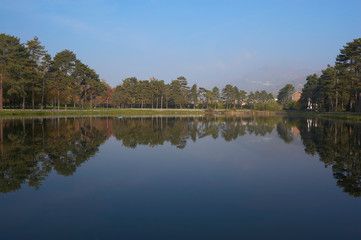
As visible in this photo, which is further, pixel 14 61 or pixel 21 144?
pixel 14 61

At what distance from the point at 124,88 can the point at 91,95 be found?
16.9 metres

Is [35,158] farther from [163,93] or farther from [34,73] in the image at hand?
[163,93]

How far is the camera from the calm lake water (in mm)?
5867

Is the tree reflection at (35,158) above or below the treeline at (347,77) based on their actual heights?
below

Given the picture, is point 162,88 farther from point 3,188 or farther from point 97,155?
point 3,188

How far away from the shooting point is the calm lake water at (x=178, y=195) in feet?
19.2

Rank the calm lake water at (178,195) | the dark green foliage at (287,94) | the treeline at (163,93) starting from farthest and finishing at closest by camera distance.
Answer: the dark green foliage at (287,94) < the treeline at (163,93) < the calm lake water at (178,195)

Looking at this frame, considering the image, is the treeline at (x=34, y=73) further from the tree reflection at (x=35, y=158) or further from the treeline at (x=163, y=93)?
the tree reflection at (x=35, y=158)

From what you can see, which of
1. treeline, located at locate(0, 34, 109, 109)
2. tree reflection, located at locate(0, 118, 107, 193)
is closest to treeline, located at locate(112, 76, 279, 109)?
treeline, located at locate(0, 34, 109, 109)

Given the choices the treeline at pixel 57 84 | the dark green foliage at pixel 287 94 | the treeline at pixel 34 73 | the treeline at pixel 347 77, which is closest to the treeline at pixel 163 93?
the treeline at pixel 57 84

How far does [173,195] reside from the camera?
8.12 metres

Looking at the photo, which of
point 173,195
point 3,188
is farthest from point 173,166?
point 3,188

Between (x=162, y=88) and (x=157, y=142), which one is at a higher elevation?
(x=162, y=88)

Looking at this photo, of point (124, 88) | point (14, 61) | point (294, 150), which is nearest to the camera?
point (294, 150)
